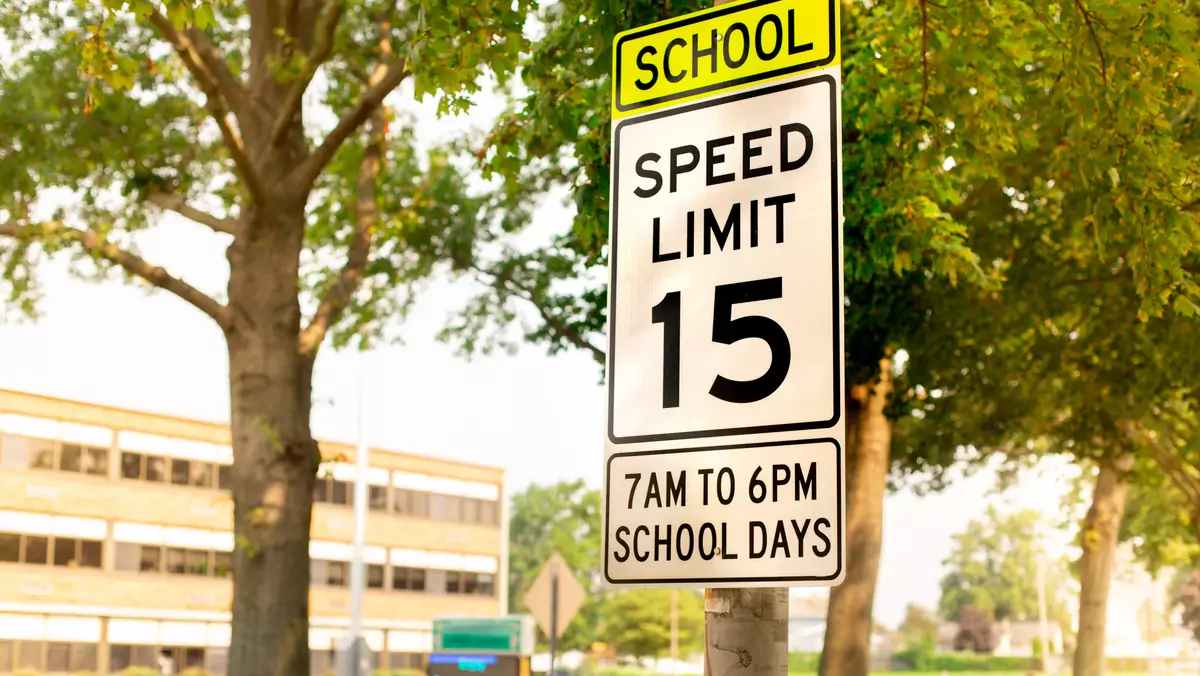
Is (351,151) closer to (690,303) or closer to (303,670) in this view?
(303,670)

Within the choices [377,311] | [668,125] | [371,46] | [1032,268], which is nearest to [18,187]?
[371,46]

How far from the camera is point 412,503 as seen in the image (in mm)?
71562

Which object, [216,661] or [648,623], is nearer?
[216,661]

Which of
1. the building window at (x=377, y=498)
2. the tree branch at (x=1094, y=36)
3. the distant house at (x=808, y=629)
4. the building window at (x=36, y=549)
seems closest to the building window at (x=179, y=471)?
the building window at (x=36, y=549)

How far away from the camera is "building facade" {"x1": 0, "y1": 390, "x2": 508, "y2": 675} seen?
51625mm

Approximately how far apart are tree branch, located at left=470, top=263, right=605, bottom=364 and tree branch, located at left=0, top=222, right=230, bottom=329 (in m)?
6.03

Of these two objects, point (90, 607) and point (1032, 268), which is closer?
point (1032, 268)

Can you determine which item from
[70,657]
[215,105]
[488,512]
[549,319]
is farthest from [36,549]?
[215,105]

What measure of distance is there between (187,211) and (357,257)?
2.02 m

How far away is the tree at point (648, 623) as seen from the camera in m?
101

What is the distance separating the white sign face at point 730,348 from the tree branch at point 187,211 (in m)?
11.1

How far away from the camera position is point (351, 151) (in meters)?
19.6

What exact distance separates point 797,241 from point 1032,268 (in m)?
14.4

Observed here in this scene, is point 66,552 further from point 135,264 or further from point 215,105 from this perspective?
point 215,105
